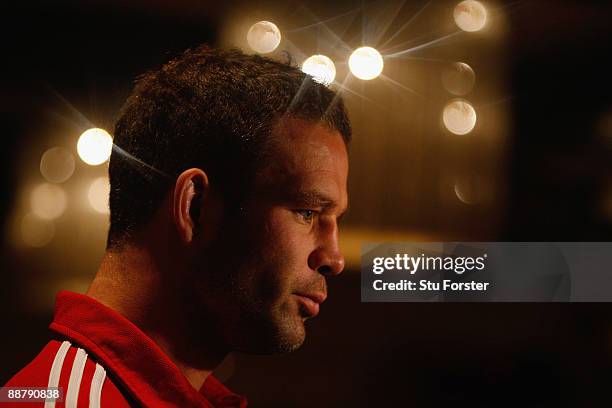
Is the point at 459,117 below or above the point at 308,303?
above

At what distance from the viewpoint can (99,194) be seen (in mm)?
1511

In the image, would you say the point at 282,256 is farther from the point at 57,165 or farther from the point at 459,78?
the point at 459,78

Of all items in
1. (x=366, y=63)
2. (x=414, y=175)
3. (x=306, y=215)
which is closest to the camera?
(x=306, y=215)

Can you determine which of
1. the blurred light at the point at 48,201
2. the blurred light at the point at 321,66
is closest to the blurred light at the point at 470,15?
the blurred light at the point at 321,66

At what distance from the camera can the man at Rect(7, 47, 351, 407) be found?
88 centimetres

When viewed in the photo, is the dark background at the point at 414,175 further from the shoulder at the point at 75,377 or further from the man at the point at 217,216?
the shoulder at the point at 75,377

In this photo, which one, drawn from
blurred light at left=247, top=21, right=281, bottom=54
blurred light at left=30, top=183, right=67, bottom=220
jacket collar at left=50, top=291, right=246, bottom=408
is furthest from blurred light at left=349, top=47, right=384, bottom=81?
jacket collar at left=50, top=291, right=246, bottom=408

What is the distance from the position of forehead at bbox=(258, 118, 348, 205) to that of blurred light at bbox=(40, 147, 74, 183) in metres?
0.79

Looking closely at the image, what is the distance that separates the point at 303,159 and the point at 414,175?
82cm

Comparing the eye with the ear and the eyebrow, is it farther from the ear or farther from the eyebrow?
the ear

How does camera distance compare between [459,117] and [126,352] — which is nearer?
[126,352]

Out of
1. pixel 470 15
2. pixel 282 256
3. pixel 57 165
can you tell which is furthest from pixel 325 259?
pixel 470 15

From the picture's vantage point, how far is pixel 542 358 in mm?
1747

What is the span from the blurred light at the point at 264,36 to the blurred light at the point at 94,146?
1.45 feet
